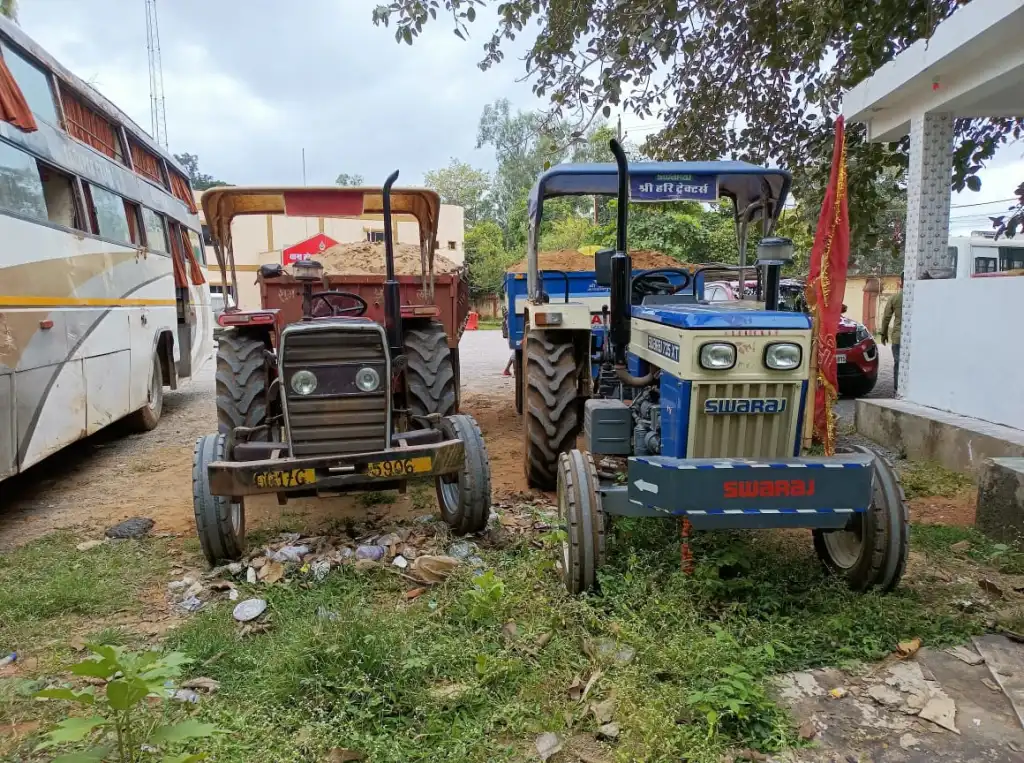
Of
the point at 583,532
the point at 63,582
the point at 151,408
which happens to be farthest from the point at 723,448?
the point at 151,408

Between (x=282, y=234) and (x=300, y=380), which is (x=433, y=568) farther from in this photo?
(x=282, y=234)

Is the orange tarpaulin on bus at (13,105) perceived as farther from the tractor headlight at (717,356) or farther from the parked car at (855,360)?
the parked car at (855,360)

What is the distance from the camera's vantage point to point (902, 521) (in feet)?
11.4

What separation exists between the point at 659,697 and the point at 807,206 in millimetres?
8277

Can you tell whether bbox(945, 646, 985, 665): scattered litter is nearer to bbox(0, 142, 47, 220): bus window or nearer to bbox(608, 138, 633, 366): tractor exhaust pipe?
bbox(608, 138, 633, 366): tractor exhaust pipe

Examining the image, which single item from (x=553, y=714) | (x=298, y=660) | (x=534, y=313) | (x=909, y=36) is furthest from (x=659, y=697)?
(x=909, y=36)

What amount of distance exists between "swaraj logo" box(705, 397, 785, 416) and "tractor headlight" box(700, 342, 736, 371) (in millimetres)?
175

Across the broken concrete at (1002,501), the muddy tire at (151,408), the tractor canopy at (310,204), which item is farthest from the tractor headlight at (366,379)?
the muddy tire at (151,408)

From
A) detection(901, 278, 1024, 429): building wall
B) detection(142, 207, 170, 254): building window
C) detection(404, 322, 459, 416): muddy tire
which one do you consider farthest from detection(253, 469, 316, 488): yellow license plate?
detection(142, 207, 170, 254): building window

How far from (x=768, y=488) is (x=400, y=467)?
206cm

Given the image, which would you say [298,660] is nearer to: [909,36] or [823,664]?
[823,664]

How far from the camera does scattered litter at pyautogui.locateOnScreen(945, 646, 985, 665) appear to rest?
3.09m

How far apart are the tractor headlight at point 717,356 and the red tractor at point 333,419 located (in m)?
1.61

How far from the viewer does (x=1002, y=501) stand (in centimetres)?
454
